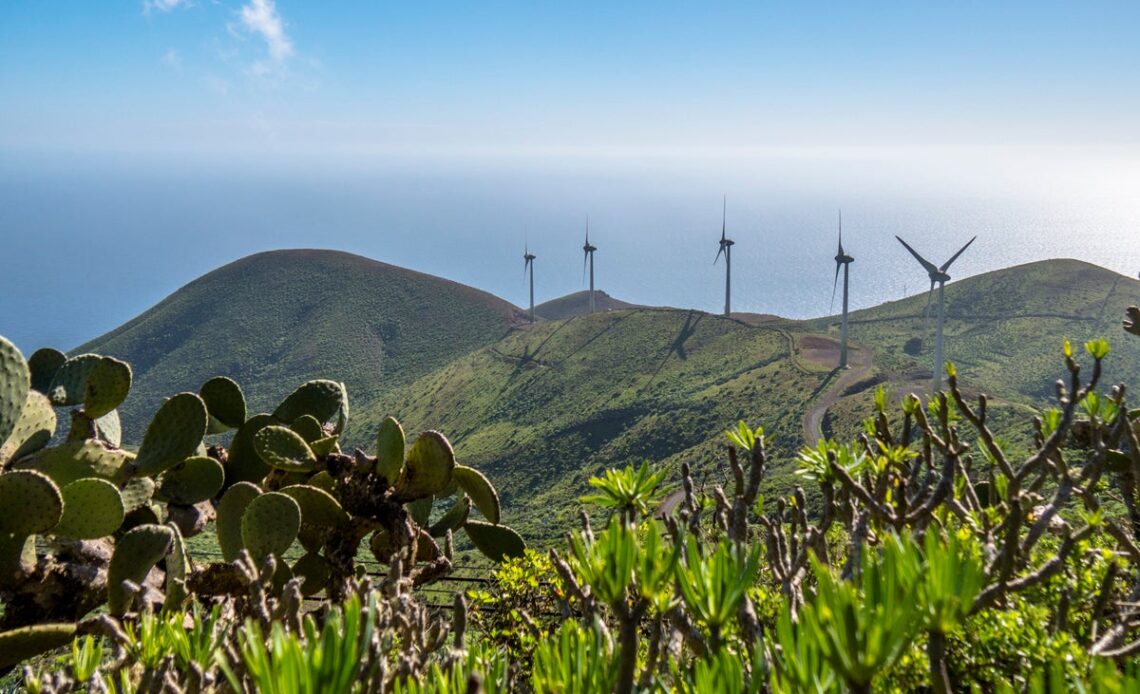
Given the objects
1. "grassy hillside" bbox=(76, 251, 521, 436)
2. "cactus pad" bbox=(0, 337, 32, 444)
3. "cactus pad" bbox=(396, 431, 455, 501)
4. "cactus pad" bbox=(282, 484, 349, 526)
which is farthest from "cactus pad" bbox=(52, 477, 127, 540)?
"grassy hillside" bbox=(76, 251, 521, 436)

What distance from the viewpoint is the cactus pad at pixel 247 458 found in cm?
703

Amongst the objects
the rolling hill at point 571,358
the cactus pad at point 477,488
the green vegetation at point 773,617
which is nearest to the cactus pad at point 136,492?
the green vegetation at point 773,617

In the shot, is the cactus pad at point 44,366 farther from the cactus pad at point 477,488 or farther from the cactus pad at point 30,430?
the cactus pad at point 477,488

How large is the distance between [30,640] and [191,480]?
5.88 ft

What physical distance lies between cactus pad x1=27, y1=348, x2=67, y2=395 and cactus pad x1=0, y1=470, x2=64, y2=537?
2.58 meters

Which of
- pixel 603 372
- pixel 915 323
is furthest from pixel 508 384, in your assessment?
pixel 915 323

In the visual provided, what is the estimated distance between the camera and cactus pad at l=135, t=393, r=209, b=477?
20.5 ft

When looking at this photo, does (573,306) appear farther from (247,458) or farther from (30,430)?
(30,430)

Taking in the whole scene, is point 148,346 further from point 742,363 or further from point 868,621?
point 868,621

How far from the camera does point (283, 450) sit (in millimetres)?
6031

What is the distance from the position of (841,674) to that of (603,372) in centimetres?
7063

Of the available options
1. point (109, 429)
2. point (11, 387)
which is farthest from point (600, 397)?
point (11, 387)

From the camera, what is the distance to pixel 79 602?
5.71 m

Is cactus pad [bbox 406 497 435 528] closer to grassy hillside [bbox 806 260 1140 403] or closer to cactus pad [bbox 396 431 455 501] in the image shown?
cactus pad [bbox 396 431 455 501]
